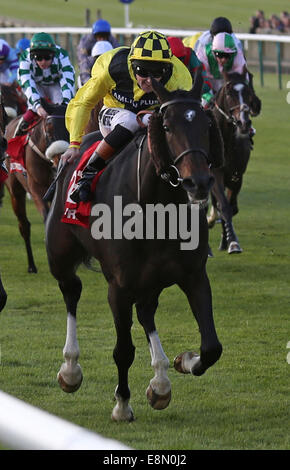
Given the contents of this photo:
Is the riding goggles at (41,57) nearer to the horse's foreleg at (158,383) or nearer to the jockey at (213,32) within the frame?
the jockey at (213,32)

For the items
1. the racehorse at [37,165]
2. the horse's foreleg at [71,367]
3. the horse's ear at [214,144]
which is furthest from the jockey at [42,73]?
the horse's ear at [214,144]

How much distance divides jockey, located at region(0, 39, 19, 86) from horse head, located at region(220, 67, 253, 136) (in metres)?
5.24

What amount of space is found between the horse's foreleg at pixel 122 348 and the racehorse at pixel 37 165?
4.07 m

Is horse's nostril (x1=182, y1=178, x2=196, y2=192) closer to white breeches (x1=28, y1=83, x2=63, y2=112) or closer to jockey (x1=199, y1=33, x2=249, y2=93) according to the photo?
jockey (x1=199, y1=33, x2=249, y2=93)

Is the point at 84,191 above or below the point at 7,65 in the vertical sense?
above

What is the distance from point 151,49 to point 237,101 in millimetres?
4810

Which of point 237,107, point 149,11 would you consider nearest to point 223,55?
point 237,107

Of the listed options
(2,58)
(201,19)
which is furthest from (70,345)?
(201,19)

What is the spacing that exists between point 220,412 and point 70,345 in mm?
955

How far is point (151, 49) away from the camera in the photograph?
5.29 metres

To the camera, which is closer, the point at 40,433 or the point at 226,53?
the point at 40,433

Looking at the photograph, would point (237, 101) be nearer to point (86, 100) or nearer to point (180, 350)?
point (180, 350)
